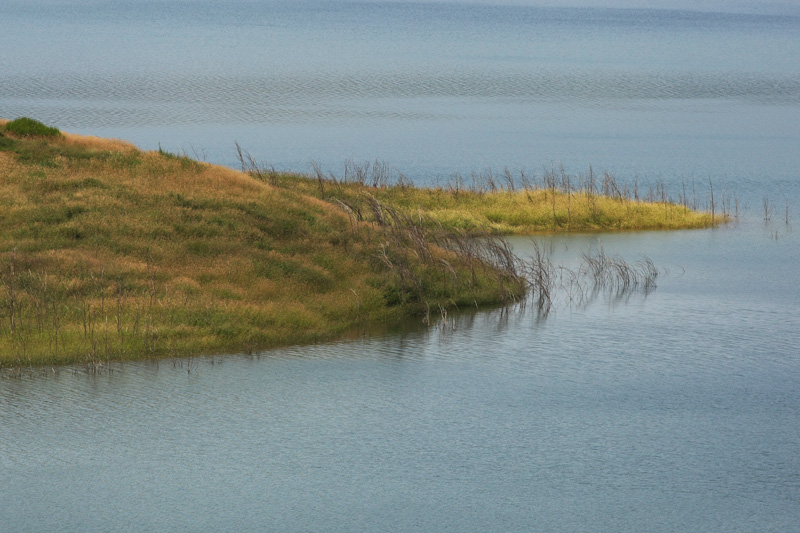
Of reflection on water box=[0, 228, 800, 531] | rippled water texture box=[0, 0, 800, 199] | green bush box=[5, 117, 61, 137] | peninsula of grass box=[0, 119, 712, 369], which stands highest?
rippled water texture box=[0, 0, 800, 199]

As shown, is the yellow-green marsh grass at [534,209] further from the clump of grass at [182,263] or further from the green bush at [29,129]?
the green bush at [29,129]

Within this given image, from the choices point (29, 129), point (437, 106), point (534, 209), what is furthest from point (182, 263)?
point (437, 106)

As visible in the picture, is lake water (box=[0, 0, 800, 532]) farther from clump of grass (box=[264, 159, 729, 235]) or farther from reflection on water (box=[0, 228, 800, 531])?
clump of grass (box=[264, 159, 729, 235])

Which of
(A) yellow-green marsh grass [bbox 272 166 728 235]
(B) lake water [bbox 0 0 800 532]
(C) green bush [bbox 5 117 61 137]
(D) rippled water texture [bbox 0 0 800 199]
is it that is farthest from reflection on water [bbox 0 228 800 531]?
(D) rippled water texture [bbox 0 0 800 199]

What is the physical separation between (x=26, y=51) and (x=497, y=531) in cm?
18907

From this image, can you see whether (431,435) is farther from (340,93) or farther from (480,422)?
(340,93)

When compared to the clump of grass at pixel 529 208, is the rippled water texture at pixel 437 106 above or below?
above

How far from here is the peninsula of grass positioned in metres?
23.9

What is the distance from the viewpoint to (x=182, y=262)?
28031 mm

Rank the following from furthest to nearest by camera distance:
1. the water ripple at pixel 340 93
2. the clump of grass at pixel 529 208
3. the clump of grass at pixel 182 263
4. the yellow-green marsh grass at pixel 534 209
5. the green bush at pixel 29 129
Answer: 1. the water ripple at pixel 340 93
2. the yellow-green marsh grass at pixel 534 209
3. the clump of grass at pixel 529 208
4. the green bush at pixel 29 129
5. the clump of grass at pixel 182 263

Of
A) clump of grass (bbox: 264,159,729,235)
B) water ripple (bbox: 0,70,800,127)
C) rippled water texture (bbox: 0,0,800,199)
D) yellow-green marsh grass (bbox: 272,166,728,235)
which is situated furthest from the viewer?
water ripple (bbox: 0,70,800,127)

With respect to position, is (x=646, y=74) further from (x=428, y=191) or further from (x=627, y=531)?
(x=627, y=531)

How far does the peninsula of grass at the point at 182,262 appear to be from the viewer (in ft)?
78.4

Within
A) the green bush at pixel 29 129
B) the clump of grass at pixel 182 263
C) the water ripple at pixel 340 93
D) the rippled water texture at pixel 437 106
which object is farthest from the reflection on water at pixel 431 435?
the water ripple at pixel 340 93
